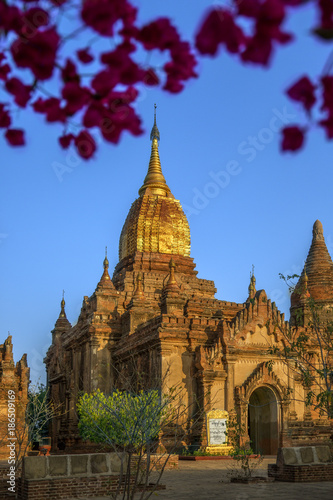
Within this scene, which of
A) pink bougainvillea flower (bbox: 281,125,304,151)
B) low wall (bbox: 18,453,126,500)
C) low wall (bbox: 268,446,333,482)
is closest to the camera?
pink bougainvillea flower (bbox: 281,125,304,151)

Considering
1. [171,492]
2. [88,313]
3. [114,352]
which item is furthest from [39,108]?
[88,313]

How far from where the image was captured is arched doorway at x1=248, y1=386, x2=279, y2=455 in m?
30.3

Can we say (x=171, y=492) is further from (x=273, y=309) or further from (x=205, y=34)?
(x=273, y=309)

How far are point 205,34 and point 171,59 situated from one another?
811 mm

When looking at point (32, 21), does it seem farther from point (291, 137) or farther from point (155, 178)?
point (155, 178)

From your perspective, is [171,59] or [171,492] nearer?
[171,59]

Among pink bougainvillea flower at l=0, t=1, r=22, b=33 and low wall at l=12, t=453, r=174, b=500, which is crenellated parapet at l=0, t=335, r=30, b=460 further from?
pink bougainvillea flower at l=0, t=1, r=22, b=33

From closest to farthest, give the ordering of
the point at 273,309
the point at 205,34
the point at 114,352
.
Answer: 1. the point at 205,34
2. the point at 273,309
3. the point at 114,352

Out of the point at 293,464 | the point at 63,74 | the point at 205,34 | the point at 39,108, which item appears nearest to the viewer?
the point at 205,34

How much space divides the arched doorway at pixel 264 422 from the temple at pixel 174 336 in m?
0.05

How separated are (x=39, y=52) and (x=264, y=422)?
29392mm

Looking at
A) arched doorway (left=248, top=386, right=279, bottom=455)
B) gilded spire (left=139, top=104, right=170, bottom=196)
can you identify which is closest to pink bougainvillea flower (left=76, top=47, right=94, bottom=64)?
arched doorway (left=248, top=386, right=279, bottom=455)

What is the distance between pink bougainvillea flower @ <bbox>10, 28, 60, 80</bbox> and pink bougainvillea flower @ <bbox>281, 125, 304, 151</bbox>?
139 cm

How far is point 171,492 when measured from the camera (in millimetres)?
15305
